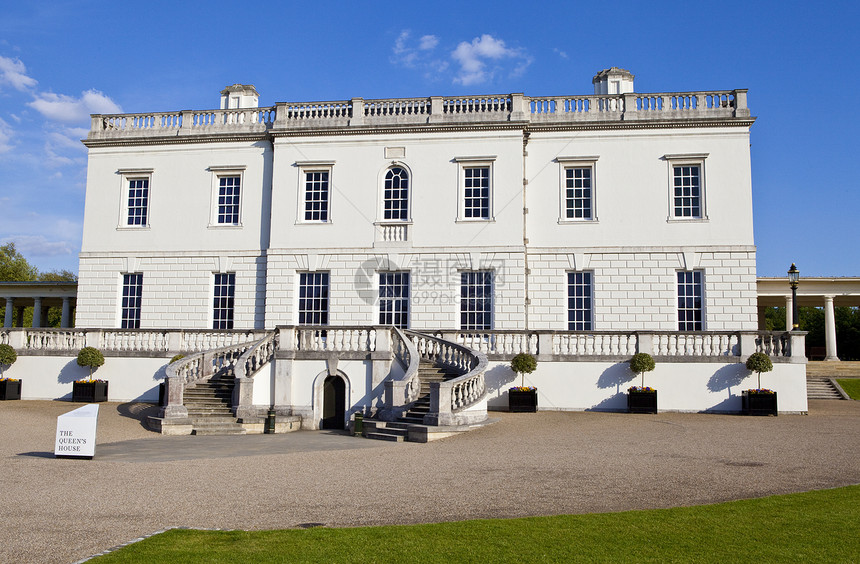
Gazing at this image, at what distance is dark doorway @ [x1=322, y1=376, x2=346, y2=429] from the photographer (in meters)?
21.1

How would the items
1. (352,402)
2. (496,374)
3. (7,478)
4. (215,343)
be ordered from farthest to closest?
(215,343) < (496,374) < (352,402) < (7,478)

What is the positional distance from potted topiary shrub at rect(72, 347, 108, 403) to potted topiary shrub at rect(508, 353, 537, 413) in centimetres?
1391

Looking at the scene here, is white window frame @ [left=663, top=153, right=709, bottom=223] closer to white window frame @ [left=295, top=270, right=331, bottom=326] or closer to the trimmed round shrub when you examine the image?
the trimmed round shrub

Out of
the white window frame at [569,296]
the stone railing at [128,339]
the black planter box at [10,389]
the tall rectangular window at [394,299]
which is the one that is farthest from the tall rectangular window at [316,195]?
the black planter box at [10,389]

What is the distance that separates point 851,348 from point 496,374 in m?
46.9

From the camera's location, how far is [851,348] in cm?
5753

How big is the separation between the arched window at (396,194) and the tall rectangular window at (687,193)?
32.3 ft

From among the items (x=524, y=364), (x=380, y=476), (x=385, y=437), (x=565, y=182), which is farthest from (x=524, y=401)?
(x=380, y=476)

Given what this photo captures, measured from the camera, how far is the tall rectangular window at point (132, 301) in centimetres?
2850

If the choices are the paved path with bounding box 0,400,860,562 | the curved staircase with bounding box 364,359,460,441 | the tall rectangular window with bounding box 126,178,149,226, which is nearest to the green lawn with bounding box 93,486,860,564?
the paved path with bounding box 0,400,860,562

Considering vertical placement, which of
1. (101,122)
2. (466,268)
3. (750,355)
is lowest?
(750,355)

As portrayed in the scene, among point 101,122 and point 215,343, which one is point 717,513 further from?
point 101,122

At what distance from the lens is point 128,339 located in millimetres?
25188

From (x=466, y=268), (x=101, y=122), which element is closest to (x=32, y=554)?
(x=466, y=268)
